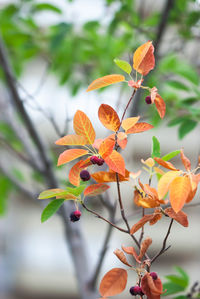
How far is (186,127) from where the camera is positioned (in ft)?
2.30

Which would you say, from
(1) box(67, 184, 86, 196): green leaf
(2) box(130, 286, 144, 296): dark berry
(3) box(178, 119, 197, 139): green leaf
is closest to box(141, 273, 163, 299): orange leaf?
(2) box(130, 286, 144, 296): dark berry

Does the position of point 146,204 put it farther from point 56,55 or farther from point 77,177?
point 56,55

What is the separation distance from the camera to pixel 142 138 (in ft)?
9.70

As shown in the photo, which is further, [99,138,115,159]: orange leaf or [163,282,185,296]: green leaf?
[163,282,185,296]: green leaf

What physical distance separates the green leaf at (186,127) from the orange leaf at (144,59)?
324 mm

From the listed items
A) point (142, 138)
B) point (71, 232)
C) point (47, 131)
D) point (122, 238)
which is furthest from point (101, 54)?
point (47, 131)

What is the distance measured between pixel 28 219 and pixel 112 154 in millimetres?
3369

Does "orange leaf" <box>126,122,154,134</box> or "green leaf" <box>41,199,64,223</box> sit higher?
"orange leaf" <box>126,122,154,134</box>

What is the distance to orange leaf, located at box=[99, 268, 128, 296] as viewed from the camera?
37cm

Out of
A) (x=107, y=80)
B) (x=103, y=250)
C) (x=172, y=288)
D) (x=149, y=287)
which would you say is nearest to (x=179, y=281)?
(x=172, y=288)

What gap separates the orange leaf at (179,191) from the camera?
316 millimetres

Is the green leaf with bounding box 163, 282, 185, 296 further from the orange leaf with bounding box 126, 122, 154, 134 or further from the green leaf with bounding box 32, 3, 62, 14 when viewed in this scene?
the green leaf with bounding box 32, 3, 62, 14

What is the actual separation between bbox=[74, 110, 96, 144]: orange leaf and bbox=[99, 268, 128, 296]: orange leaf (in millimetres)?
140

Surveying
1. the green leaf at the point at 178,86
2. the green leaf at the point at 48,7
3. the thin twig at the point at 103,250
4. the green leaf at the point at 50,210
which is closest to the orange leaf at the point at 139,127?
the green leaf at the point at 50,210
